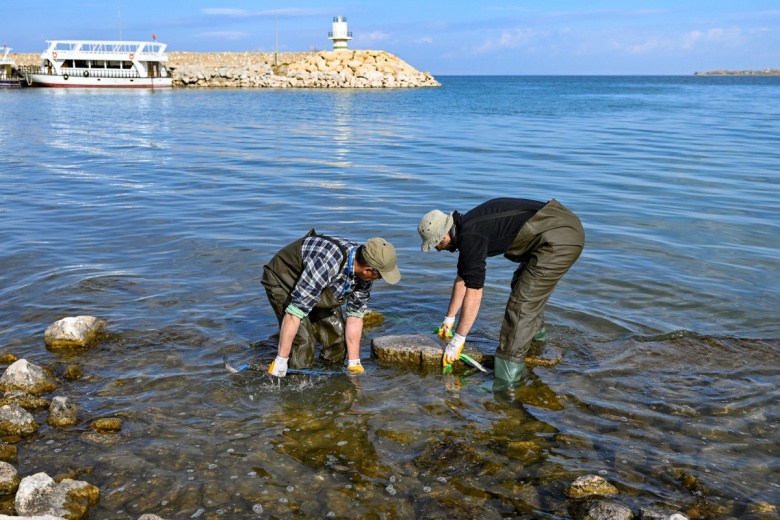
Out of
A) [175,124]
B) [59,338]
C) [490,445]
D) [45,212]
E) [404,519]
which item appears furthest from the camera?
Result: [175,124]

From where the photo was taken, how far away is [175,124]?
35.4m

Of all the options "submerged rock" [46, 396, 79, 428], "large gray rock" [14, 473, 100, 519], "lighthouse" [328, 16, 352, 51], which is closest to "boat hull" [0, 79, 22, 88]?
"lighthouse" [328, 16, 352, 51]

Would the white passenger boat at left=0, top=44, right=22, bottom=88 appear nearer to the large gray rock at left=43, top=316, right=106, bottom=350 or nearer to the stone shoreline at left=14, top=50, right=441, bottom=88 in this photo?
the stone shoreline at left=14, top=50, right=441, bottom=88

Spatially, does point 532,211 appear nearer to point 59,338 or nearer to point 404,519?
point 404,519

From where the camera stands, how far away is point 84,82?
65.8m

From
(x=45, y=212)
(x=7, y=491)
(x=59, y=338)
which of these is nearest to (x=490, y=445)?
(x=7, y=491)

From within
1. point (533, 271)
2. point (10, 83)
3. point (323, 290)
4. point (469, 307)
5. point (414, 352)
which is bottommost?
point (414, 352)

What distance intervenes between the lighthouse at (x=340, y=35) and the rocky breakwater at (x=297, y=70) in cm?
103

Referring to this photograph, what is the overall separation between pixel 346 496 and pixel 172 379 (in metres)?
2.69

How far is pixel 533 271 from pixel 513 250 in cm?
28

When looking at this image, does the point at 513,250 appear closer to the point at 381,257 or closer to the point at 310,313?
the point at 381,257

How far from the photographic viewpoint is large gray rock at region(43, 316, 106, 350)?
299 inches

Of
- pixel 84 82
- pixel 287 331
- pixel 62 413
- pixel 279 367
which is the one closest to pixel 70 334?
pixel 62 413

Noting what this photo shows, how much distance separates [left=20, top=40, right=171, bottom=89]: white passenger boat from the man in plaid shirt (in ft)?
218
